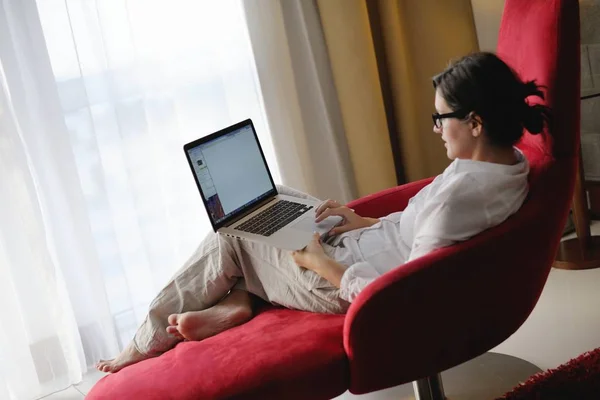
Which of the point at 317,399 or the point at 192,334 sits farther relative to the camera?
the point at 192,334

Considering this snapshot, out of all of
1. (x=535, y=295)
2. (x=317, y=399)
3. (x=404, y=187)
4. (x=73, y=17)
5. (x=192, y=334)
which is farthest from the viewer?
(x=73, y=17)

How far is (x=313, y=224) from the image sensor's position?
215cm

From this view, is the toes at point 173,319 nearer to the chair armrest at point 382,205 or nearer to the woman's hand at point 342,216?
the woman's hand at point 342,216

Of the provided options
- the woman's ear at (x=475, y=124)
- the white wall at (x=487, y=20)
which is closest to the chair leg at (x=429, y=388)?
the woman's ear at (x=475, y=124)

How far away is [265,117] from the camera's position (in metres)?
3.07

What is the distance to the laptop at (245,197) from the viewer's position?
2068mm

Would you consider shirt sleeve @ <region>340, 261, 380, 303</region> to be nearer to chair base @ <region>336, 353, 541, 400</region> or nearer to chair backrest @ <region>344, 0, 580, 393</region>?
chair backrest @ <region>344, 0, 580, 393</region>

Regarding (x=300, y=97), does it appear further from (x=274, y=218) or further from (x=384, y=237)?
(x=384, y=237)

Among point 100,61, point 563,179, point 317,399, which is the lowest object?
point 317,399

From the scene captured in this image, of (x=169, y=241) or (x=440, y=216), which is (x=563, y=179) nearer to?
(x=440, y=216)

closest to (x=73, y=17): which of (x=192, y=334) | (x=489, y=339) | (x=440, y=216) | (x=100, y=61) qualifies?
(x=100, y=61)

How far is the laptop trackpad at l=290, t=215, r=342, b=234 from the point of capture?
2.13 meters

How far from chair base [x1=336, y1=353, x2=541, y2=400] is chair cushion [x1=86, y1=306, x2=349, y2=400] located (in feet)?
1.45

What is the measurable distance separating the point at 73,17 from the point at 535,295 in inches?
69.9
